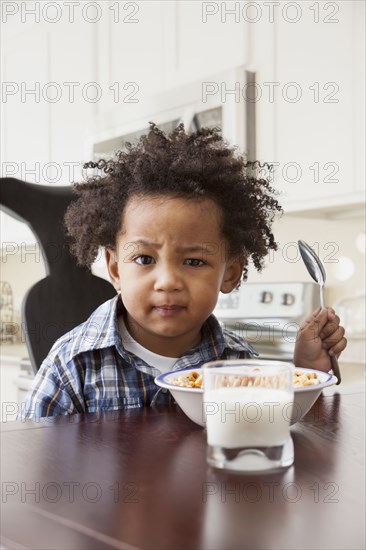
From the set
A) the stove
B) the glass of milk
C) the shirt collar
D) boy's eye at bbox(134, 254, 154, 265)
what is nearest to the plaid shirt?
the shirt collar

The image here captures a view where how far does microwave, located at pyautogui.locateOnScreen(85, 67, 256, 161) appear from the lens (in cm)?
226

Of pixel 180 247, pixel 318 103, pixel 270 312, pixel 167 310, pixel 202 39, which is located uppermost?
pixel 202 39

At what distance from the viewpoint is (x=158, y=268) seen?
1036 mm

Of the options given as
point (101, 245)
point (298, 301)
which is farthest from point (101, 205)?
point (298, 301)

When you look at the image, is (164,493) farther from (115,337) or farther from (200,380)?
(115,337)

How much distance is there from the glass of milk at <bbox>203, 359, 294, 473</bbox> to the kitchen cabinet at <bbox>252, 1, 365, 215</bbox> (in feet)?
5.04

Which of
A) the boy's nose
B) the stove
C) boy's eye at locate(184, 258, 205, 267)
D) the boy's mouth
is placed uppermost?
boy's eye at locate(184, 258, 205, 267)

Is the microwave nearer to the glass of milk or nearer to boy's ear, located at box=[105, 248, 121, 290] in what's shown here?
boy's ear, located at box=[105, 248, 121, 290]

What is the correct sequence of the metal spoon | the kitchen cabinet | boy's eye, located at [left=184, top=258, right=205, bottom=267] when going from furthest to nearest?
the kitchen cabinet
boy's eye, located at [left=184, top=258, right=205, bottom=267]
the metal spoon

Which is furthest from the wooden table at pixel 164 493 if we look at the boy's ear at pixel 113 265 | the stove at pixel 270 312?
the stove at pixel 270 312

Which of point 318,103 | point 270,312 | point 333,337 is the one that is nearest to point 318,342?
point 333,337

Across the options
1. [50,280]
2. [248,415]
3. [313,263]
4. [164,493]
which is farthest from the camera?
[50,280]

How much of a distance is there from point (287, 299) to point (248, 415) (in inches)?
80.6

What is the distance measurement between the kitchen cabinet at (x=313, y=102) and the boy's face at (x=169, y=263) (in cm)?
105
